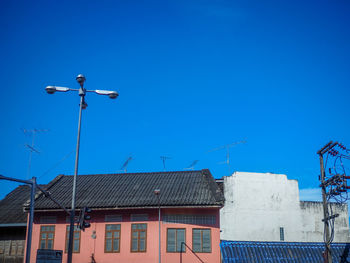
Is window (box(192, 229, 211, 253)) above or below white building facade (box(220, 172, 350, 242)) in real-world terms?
below

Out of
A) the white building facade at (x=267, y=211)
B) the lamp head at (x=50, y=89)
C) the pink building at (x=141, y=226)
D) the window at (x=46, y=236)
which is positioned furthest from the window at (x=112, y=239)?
the white building facade at (x=267, y=211)

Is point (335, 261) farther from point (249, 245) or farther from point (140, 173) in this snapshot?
point (140, 173)

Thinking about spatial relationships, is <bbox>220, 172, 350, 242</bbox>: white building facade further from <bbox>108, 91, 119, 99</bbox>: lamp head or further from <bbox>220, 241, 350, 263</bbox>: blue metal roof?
<bbox>108, 91, 119, 99</bbox>: lamp head

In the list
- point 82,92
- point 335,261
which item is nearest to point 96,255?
point 82,92

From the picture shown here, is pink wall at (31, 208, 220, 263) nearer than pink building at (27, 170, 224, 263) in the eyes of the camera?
Yes

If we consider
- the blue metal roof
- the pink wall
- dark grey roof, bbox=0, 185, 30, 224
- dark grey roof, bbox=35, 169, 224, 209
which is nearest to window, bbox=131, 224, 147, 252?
the pink wall

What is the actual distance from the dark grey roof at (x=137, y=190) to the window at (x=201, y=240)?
80.3 inches

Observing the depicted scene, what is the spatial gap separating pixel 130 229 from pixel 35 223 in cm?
707

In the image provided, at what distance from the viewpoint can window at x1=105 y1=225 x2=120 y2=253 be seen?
2758cm

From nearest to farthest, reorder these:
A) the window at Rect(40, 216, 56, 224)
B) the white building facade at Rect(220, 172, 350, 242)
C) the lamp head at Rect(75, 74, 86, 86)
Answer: the lamp head at Rect(75, 74, 86, 86) → the window at Rect(40, 216, 56, 224) → the white building facade at Rect(220, 172, 350, 242)

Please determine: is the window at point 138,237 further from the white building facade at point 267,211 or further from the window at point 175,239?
the white building facade at point 267,211

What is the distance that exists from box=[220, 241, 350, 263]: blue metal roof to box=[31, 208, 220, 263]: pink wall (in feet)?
3.37

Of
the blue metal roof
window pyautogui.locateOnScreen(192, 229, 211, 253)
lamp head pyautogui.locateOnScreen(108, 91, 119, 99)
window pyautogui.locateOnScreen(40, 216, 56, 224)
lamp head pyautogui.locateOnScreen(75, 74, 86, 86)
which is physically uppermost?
lamp head pyautogui.locateOnScreen(75, 74, 86, 86)

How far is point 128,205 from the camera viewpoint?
27625 millimetres
